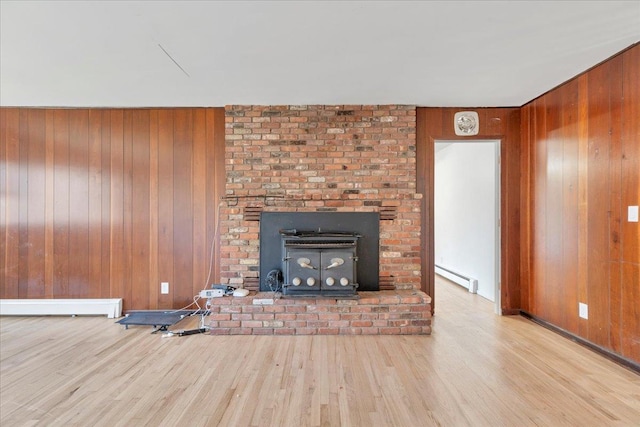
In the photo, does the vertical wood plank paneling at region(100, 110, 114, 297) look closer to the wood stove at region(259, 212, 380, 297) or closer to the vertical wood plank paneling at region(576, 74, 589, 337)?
the wood stove at region(259, 212, 380, 297)

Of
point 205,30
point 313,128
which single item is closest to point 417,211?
point 313,128

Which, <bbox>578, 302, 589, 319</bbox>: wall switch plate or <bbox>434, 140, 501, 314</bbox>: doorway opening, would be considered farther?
<bbox>434, 140, 501, 314</bbox>: doorway opening

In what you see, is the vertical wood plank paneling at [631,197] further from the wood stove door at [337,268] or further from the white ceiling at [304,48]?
the wood stove door at [337,268]

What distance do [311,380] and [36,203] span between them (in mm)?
3691

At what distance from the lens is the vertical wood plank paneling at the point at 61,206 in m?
3.48

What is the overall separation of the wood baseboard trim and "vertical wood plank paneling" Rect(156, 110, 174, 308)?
3993 millimetres

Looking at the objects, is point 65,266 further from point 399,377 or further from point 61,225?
point 399,377

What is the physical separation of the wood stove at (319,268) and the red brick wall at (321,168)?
1.57 feet

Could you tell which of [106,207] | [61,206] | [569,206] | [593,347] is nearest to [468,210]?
[569,206]

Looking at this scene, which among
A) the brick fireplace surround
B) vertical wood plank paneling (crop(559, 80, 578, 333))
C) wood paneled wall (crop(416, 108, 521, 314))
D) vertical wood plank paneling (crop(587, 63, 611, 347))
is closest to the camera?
vertical wood plank paneling (crop(587, 63, 611, 347))

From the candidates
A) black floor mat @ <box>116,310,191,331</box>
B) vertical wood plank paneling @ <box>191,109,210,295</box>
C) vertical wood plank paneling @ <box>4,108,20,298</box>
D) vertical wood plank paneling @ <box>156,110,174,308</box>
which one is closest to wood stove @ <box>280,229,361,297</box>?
vertical wood plank paneling @ <box>191,109,210,295</box>

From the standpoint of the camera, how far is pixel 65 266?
3482mm

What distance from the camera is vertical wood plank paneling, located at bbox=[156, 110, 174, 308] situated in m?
3.50

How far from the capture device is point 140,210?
351cm
